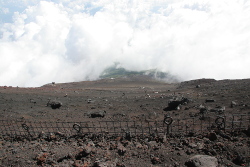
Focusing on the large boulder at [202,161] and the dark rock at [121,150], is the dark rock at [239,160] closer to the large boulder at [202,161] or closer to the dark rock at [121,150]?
the large boulder at [202,161]

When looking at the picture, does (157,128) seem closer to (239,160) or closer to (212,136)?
(212,136)

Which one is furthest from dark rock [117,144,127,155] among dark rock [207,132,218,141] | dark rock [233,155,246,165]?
dark rock [233,155,246,165]

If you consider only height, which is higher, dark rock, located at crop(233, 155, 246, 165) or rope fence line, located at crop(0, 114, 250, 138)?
rope fence line, located at crop(0, 114, 250, 138)

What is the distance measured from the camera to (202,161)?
7414 millimetres

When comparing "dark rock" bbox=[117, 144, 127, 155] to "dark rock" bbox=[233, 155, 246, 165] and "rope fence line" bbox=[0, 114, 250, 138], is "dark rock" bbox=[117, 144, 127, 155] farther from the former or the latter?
"dark rock" bbox=[233, 155, 246, 165]

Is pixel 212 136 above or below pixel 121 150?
above

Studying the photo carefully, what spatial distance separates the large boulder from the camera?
7344 millimetres

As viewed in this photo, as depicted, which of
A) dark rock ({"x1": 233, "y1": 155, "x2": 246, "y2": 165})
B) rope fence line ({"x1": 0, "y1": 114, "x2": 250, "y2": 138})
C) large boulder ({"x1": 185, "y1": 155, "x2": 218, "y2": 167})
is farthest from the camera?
rope fence line ({"x1": 0, "y1": 114, "x2": 250, "y2": 138})

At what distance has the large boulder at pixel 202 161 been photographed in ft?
24.1

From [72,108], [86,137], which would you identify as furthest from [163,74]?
[86,137]

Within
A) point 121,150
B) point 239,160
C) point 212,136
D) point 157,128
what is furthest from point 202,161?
point 157,128

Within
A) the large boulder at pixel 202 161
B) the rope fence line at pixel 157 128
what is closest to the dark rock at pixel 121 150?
the rope fence line at pixel 157 128

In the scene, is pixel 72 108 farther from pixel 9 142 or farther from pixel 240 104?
pixel 240 104

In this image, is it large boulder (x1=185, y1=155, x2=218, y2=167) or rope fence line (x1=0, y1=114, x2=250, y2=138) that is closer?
large boulder (x1=185, y1=155, x2=218, y2=167)
